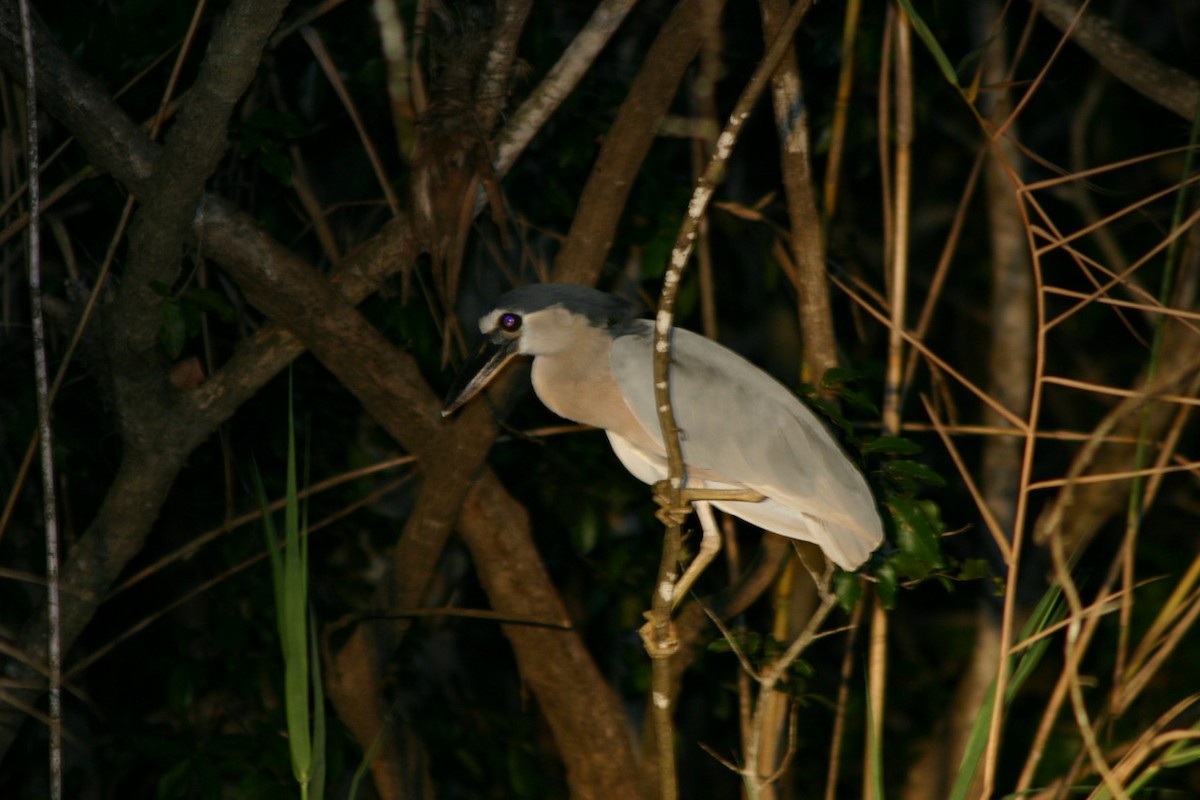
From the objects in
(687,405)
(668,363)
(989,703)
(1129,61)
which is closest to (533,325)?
(687,405)

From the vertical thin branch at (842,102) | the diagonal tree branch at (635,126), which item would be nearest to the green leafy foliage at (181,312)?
the diagonal tree branch at (635,126)

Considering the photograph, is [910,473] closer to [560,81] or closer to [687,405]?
[687,405]

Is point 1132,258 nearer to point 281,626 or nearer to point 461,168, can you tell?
point 461,168

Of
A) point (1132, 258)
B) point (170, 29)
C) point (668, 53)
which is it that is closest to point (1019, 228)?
point (1132, 258)

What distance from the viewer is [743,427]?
171 centimetres

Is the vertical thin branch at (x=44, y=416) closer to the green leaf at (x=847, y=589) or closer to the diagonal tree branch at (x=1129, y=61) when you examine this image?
the green leaf at (x=847, y=589)

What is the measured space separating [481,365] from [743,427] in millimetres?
404


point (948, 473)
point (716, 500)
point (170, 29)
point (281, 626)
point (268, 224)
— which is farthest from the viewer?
point (948, 473)

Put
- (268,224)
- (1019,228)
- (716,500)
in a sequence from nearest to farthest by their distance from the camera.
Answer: (716,500) < (268,224) < (1019,228)

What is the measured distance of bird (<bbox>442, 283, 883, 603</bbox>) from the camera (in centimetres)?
168

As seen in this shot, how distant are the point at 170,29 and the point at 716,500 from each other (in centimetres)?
121

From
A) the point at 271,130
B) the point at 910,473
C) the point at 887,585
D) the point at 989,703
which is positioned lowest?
the point at 989,703

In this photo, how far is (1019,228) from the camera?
2756 millimetres

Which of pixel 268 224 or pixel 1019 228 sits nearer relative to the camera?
pixel 268 224
